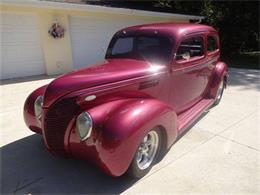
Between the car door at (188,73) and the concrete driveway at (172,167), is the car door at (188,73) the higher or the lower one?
the higher one

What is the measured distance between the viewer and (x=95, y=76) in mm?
3197

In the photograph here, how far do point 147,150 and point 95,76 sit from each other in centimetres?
111

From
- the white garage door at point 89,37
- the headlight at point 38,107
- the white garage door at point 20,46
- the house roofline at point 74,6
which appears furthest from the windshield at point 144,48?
the white garage door at point 89,37

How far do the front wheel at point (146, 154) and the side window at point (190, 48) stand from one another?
134 cm

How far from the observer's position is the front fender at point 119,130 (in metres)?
2.70

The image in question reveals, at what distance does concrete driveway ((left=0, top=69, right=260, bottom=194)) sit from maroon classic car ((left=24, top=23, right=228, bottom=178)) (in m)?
0.27

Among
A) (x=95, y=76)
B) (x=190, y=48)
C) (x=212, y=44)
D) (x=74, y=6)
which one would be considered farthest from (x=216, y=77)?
(x=74, y=6)

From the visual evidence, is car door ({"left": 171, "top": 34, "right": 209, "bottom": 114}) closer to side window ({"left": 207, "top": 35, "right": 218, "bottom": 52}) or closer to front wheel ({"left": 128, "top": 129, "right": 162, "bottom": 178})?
side window ({"left": 207, "top": 35, "right": 218, "bottom": 52})

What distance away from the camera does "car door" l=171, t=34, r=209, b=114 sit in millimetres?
4117

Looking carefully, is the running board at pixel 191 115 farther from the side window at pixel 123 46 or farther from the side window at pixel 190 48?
the side window at pixel 123 46

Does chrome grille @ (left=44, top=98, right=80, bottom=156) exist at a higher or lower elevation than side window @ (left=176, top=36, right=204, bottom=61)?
lower

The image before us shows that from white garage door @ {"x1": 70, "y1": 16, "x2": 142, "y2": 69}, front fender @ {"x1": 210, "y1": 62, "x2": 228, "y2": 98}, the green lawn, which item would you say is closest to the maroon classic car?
front fender @ {"x1": 210, "y1": 62, "x2": 228, "y2": 98}

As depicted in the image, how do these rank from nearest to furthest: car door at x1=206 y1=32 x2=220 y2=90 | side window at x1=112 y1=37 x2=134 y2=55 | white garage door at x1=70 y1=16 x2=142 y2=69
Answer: side window at x1=112 y1=37 x2=134 y2=55 < car door at x1=206 y1=32 x2=220 y2=90 < white garage door at x1=70 y1=16 x2=142 y2=69

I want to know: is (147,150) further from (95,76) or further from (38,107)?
(38,107)
